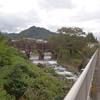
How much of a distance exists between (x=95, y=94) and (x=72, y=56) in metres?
33.8

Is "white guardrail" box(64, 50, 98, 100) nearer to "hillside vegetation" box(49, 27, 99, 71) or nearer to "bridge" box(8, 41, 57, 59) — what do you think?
"hillside vegetation" box(49, 27, 99, 71)

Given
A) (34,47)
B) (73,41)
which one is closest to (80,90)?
(73,41)

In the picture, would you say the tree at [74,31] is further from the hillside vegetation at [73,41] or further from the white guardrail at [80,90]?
the white guardrail at [80,90]

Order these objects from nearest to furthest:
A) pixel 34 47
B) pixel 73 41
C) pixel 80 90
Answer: pixel 80 90, pixel 73 41, pixel 34 47

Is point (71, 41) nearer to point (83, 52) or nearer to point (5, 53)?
point (83, 52)

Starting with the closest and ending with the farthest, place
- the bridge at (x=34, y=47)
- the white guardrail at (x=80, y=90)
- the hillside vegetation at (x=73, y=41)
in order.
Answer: the white guardrail at (x=80, y=90)
the hillside vegetation at (x=73, y=41)
the bridge at (x=34, y=47)

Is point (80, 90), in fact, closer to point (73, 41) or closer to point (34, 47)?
point (73, 41)

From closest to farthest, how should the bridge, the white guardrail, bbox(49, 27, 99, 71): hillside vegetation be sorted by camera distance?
1. the white guardrail
2. bbox(49, 27, 99, 71): hillside vegetation
3. the bridge

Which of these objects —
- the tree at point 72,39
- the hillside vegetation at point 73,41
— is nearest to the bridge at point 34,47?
the hillside vegetation at point 73,41

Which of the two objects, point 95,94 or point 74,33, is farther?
point 74,33

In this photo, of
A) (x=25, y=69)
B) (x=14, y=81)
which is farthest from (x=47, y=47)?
(x=14, y=81)

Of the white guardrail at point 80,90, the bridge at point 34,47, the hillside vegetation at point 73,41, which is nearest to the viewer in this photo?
the white guardrail at point 80,90

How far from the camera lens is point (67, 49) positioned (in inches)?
1469

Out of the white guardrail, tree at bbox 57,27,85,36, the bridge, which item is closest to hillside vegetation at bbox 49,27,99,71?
→ tree at bbox 57,27,85,36
